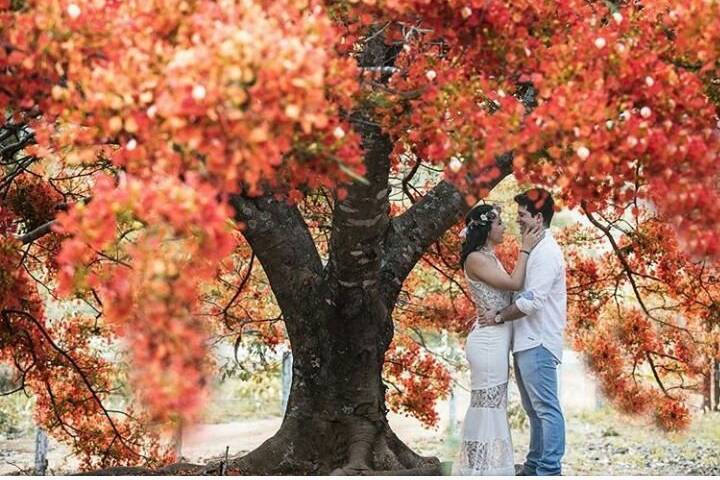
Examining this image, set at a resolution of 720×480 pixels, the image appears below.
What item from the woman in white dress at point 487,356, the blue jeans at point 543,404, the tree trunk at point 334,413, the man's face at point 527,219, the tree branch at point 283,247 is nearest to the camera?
the blue jeans at point 543,404

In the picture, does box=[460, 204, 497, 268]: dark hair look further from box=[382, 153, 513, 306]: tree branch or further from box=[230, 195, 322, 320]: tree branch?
box=[230, 195, 322, 320]: tree branch

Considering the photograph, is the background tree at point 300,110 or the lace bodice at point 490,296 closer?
the background tree at point 300,110

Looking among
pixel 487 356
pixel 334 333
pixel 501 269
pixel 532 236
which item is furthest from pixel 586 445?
pixel 532 236

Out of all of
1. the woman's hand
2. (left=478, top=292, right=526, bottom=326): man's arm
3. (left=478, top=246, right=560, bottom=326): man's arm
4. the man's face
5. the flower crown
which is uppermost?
the flower crown

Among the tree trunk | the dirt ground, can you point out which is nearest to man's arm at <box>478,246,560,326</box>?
the tree trunk

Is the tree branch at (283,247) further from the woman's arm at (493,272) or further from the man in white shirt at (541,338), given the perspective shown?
the man in white shirt at (541,338)

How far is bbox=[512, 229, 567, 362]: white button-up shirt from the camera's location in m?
5.34

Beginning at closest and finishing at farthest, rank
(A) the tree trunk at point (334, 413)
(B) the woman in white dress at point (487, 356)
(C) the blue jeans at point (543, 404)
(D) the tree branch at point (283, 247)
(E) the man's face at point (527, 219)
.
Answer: (C) the blue jeans at point (543, 404) < (E) the man's face at point (527, 219) < (B) the woman in white dress at point (487, 356) < (D) the tree branch at point (283, 247) < (A) the tree trunk at point (334, 413)

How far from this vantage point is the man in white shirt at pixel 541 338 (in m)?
5.29

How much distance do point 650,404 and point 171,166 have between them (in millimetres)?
6031

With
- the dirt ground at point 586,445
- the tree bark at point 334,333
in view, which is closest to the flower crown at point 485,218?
the tree bark at point 334,333

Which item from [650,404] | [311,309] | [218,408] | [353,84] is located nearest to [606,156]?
[353,84]

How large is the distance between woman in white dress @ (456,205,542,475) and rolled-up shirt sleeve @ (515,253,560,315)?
0.20 metres

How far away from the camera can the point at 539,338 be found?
5379 millimetres
